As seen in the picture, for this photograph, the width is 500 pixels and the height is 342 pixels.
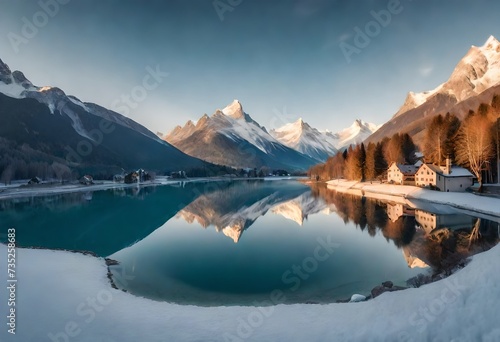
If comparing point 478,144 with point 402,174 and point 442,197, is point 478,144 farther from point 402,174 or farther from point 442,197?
point 402,174

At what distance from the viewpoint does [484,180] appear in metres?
54.8

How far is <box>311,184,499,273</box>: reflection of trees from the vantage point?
68.3 ft

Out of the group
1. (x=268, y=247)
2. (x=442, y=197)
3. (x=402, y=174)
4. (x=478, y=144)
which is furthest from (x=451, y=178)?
(x=268, y=247)

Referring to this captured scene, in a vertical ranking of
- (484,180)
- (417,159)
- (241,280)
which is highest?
(417,159)

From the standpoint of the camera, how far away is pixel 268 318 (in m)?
11.2

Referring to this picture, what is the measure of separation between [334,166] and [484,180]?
7412 centimetres

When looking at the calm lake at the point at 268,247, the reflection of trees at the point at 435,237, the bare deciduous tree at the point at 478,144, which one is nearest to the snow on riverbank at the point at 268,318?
the calm lake at the point at 268,247

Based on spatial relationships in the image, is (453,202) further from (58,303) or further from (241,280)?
(58,303)

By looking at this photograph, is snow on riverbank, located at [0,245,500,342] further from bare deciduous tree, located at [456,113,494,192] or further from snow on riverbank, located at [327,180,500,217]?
bare deciduous tree, located at [456,113,494,192]

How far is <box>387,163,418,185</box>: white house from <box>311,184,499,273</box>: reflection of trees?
36098mm

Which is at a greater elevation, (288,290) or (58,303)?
(58,303)

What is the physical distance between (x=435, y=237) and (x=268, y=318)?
76.4ft

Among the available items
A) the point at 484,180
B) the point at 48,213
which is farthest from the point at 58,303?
the point at 484,180

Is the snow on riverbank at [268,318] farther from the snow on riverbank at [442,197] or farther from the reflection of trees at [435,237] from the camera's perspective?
the snow on riverbank at [442,197]
